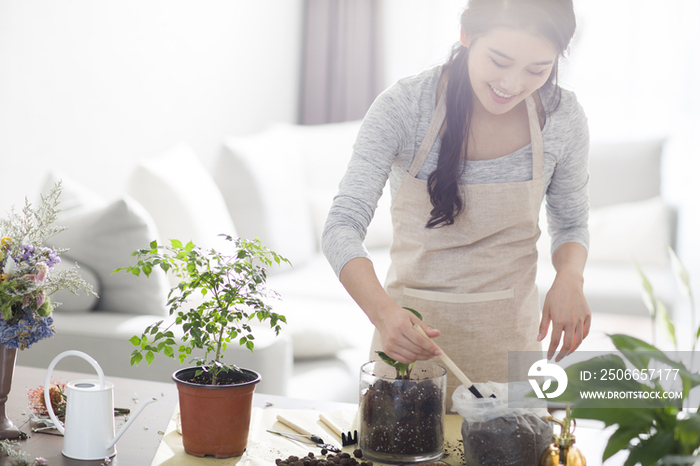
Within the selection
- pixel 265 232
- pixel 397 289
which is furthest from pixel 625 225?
pixel 397 289

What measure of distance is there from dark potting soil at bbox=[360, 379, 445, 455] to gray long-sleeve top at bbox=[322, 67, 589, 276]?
0.21 m

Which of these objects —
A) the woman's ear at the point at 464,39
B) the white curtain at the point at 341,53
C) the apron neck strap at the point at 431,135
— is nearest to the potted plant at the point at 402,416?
the apron neck strap at the point at 431,135

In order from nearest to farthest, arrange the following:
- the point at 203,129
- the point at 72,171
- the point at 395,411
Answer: the point at 395,411 < the point at 72,171 < the point at 203,129

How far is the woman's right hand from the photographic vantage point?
0.77m

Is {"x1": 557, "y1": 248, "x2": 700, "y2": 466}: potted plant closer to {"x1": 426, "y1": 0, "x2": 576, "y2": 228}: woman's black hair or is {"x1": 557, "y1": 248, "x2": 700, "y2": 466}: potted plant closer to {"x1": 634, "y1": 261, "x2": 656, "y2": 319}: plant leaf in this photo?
{"x1": 634, "y1": 261, "x2": 656, "y2": 319}: plant leaf

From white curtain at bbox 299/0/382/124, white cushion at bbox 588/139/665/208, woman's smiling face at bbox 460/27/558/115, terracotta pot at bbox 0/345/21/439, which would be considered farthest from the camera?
white curtain at bbox 299/0/382/124

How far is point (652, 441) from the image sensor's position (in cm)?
53

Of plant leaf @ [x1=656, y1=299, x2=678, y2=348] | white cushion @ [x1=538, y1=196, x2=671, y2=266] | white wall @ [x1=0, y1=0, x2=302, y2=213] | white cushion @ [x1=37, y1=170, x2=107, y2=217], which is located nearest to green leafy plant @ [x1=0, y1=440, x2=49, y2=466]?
plant leaf @ [x1=656, y1=299, x2=678, y2=348]

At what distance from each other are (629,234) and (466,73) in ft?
7.76

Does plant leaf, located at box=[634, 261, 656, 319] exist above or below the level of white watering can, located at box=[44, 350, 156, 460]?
above

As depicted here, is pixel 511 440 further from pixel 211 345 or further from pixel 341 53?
pixel 341 53

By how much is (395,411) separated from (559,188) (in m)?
0.60

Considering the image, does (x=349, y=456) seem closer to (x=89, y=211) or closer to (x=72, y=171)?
(x=89, y=211)

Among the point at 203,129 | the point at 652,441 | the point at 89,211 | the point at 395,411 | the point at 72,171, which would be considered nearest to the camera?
the point at 652,441
